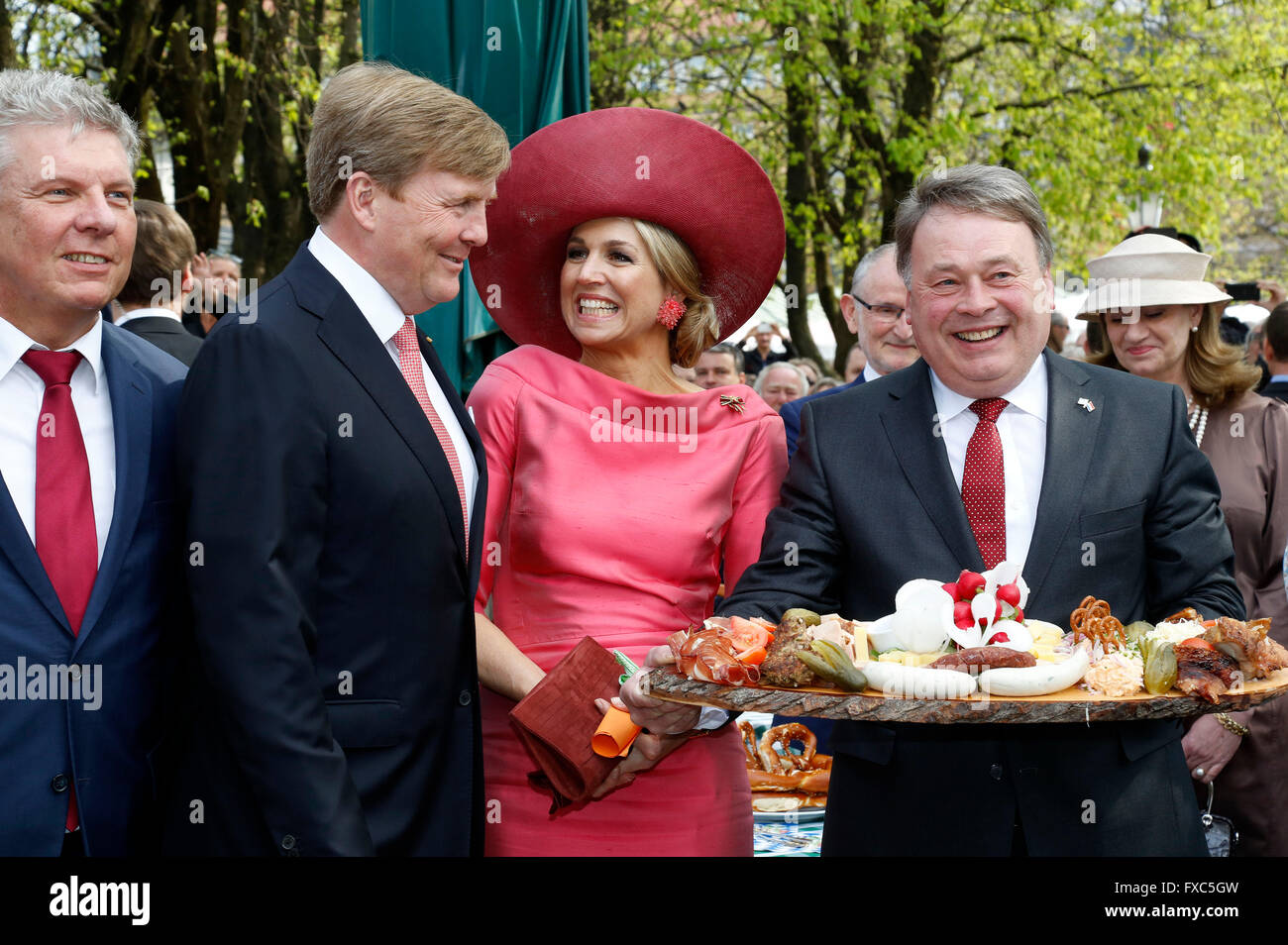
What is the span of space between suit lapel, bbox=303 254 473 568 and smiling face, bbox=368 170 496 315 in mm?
125

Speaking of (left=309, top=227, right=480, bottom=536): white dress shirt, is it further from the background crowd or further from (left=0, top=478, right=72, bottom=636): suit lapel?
(left=0, top=478, right=72, bottom=636): suit lapel

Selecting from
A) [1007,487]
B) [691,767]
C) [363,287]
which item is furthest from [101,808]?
[1007,487]

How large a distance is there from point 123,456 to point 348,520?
45cm

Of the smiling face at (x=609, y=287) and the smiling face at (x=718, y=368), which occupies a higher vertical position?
the smiling face at (x=718, y=368)

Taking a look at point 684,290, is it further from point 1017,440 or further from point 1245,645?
point 1245,645

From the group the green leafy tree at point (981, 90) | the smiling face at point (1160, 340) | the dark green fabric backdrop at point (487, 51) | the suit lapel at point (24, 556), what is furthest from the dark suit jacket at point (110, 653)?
the green leafy tree at point (981, 90)

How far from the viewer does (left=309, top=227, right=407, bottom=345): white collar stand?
2.61 metres

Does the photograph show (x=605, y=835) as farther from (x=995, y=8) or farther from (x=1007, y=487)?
(x=995, y=8)

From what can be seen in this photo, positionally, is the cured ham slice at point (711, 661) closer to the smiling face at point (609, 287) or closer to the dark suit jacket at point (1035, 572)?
the dark suit jacket at point (1035, 572)

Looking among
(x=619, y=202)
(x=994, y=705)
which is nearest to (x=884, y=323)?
(x=619, y=202)

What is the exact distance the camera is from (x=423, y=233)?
103 inches

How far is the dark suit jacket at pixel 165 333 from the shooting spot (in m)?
4.75

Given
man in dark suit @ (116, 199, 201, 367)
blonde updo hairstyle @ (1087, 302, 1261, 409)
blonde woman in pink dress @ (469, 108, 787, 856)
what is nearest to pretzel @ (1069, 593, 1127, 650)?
blonde woman in pink dress @ (469, 108, 787, 856)
